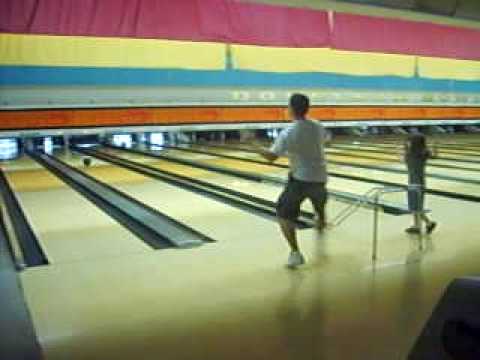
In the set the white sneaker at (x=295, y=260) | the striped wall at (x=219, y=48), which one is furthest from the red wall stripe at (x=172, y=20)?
the white sneaker at (x=295, y=260)

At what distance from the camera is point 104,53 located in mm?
11898

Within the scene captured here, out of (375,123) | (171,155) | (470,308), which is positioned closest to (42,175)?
(171,155)

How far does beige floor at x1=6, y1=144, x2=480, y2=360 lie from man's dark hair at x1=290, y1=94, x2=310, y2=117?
1092mm

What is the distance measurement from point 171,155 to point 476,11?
8503 mm

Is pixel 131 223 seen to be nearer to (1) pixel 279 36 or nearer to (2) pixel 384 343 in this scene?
(1) pixel 279 36

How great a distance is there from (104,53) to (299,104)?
8614 millimetres

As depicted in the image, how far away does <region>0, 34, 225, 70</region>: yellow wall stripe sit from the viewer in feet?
31.3

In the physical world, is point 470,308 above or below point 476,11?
below

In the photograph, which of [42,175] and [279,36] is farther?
[42,175]

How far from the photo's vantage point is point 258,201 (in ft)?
22.7

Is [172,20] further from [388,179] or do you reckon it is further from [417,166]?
[388,179]

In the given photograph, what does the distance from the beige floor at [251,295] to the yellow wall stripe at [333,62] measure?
631cm

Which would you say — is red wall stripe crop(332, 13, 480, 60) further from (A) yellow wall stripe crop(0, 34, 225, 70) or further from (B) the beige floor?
(A) yellow wall stripe crop(0, 34, 225, 70)

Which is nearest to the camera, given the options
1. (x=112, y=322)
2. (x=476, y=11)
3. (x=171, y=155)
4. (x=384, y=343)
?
(x=384, y=343)
